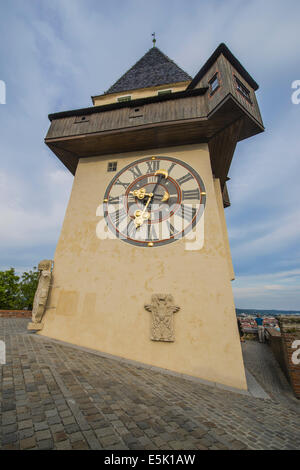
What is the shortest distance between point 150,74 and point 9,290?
16.7 meters

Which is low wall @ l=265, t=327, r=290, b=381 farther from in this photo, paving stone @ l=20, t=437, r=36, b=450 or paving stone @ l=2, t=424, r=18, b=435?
paving stone @ l=2, t=424, r=18, b=435

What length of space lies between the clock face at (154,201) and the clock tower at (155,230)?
0.12 ft

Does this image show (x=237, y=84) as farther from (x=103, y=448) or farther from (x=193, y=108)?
(x=103, y=448)

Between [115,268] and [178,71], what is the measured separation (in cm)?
1027

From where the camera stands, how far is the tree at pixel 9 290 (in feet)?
48.4

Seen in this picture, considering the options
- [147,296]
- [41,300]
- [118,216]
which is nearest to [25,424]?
[147,296]

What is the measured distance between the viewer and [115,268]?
639 cm

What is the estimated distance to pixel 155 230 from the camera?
6.59 meters

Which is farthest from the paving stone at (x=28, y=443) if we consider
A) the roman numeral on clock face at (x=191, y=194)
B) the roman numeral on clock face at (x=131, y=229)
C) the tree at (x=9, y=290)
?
the tree at (x=9, y=290)

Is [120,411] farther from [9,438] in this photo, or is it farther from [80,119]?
[80,119]

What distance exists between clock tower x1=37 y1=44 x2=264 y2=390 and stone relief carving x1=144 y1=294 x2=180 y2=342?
3cm

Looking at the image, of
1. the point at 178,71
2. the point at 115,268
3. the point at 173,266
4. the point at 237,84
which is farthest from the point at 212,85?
the point at 115,268

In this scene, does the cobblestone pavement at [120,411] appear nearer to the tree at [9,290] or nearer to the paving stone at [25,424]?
the paving stone at [25,424]

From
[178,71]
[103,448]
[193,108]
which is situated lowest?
[103,448]
